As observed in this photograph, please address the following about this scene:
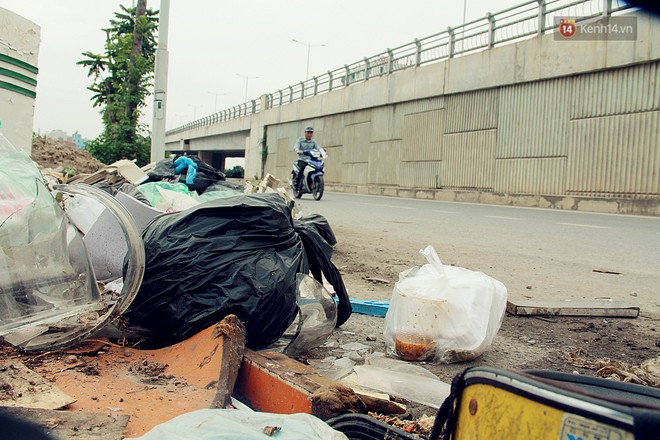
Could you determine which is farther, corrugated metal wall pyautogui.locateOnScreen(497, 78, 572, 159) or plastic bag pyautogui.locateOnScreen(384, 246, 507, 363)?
corrugated metal wall pyautogui.locateOnScreen(497, 78, 572, 159)

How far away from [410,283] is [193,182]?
2780mm

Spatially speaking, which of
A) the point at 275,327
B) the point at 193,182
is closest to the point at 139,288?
the point at 275,327

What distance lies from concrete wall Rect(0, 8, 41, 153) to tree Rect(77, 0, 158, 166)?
357 inches

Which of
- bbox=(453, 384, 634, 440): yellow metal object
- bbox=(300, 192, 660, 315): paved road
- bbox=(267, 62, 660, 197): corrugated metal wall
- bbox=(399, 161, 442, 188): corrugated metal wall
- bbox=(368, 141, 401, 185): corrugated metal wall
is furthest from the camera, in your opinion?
bbox=(368, 141, 401, 185): corrugated metal wall

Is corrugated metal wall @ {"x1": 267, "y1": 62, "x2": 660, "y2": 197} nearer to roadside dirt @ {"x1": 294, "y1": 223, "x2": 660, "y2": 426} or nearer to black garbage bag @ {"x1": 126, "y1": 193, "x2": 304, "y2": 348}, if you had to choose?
roadside dirt @ {"x1": 294, "y1": 223, "x2": 660, "y2": 426}

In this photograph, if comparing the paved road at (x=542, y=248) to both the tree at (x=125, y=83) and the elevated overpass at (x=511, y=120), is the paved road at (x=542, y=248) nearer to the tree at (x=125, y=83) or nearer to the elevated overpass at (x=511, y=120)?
the elevated overpass at (x=511, y=120)

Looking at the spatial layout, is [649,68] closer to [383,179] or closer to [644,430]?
[383,179]

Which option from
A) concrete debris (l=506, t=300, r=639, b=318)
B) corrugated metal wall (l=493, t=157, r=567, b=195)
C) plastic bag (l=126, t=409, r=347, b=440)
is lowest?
plastic bag (l=126, t=409, r=347, b=440)

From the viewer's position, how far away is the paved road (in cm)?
409

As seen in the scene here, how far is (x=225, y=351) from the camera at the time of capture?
2.00 m

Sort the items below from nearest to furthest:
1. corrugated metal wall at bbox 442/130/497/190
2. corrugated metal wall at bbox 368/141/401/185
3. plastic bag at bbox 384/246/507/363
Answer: plastic bag at bbox 384/246/507/363 → corrugated metal wall at bbox 442/130/497/190 → corrugated metal wall at bbox 368/141/401/185

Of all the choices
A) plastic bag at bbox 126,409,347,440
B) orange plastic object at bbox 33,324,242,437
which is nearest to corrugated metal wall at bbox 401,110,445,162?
orange plastic object at bbox 33,324,242,437

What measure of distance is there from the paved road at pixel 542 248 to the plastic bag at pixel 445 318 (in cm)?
134

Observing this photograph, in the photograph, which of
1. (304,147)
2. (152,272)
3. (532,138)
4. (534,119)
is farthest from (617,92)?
(152,272)
